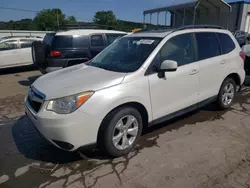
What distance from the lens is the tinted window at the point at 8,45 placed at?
9461 millimetres

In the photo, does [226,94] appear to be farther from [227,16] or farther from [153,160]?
[227,16]

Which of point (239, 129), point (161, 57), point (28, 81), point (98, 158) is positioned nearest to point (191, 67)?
point (161, 57)

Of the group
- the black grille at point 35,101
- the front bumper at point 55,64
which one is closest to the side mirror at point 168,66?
the black grille at point 35,101

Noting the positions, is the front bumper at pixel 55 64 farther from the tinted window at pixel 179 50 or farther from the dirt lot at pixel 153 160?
the tinted window at pixel 179 50

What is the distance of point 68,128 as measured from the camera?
8.41 ft

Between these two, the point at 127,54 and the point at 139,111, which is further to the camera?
the point at 127,54

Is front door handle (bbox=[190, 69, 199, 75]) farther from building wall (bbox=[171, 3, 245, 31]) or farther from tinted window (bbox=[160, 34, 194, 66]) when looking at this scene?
building wall (bbox=[171, 3, 245, 31])

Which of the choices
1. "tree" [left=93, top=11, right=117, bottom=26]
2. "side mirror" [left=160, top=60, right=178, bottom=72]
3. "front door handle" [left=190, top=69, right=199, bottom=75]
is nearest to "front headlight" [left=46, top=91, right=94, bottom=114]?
"side mirror" [left=160, top=60, right=178, bottom=72]

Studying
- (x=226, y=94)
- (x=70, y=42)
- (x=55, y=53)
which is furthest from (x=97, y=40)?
(x=226, y=94)

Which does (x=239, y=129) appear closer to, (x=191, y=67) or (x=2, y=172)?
(x=191, y=67)

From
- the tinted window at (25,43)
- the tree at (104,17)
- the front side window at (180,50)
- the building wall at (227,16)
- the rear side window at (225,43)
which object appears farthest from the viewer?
the tree at (104,17)

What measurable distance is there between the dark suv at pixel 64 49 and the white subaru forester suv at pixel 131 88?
2.94 meters

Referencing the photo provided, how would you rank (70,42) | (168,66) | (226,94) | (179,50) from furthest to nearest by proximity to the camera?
(70,42)
(226,94)
(179,50)
(168,66)

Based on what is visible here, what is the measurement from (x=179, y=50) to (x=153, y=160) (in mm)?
1857
